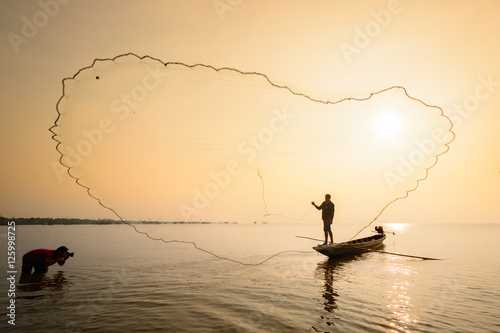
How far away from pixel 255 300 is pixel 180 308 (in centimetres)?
305

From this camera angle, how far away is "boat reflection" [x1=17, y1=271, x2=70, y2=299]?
12.5 metres

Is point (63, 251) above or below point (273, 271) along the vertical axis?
above

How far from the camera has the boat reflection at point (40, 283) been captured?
12.5 meters

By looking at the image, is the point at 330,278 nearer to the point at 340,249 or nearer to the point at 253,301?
the point at 253,301

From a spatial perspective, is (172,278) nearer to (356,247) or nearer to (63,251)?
(63,251)

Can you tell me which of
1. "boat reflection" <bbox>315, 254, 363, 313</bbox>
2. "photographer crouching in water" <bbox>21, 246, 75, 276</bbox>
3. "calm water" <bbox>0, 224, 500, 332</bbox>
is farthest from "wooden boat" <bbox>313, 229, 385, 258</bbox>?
"photographer crouching in water" <bbox>21, 246, 75, 276</bbox>

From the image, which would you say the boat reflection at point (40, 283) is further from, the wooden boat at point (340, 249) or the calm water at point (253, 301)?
the wooden boat at point (340, 249)

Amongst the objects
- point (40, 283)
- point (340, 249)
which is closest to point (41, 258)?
point (40, 283)

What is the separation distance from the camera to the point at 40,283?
544 inches

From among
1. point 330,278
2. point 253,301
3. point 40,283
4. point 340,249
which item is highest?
point 253,301

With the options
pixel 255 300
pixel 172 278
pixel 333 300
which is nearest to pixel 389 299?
pixel 333 300

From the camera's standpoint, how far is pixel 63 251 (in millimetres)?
15500

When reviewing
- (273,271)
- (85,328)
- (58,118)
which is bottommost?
(273,271)

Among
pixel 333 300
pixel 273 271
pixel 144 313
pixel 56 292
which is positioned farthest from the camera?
pixel 273 271
